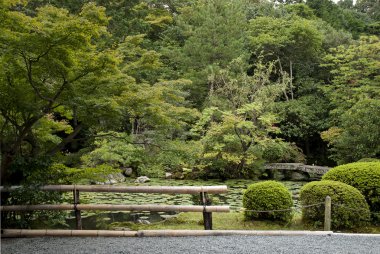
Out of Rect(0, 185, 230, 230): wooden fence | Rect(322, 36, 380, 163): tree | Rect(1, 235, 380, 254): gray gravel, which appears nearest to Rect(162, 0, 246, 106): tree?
Rect(322, 36, 380, 163): tree

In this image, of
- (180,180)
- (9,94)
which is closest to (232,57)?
(180,180)

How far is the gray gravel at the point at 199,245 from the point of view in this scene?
4695 millimetres

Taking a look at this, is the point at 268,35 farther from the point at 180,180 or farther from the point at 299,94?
the point at 180,180

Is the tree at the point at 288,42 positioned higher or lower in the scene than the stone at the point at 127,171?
higher

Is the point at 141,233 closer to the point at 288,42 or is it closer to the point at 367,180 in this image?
the point at 367,180

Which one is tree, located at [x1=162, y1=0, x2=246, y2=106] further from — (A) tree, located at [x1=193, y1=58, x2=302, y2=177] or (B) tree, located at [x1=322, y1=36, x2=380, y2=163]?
(B) tree, located at [x1=322, y1=36, x2=380, y2=163]

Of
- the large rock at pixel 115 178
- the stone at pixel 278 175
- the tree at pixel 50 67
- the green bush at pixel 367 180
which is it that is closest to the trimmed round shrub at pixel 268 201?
the green bush at pixel 367 180

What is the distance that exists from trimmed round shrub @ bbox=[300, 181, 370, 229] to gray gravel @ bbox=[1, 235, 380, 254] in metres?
0.84

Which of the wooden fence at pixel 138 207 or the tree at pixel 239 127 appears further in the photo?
the tree at pixel 239 127

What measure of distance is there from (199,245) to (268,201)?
6.55ft

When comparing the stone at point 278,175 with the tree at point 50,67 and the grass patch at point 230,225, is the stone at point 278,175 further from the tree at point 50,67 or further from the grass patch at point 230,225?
the tree at point 50,67

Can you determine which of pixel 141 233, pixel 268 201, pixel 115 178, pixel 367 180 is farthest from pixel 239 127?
pixel 141 233

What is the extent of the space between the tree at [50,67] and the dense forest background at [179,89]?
0.06ft

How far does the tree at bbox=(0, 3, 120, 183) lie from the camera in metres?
4.65
